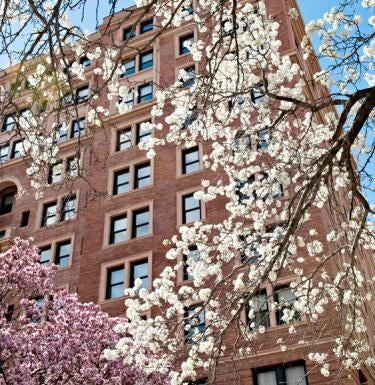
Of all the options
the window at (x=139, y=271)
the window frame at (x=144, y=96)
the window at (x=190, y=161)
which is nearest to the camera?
the window at (x=139, y=271)

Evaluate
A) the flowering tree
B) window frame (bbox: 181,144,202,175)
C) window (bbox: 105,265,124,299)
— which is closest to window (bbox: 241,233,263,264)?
the flowering tree

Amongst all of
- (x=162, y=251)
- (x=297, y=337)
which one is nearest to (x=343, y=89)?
(x=297, y=337)

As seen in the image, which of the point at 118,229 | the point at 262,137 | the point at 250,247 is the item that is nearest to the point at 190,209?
the point at 118,229

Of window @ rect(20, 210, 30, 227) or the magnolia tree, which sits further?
window @ rect(20, 210, 30, 227)

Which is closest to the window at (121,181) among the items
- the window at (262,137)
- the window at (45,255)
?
the window at (45,255)

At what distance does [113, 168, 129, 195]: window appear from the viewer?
29.9 meters

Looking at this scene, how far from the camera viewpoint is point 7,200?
1403 inches

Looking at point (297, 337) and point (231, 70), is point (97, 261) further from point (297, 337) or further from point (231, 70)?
point (231, 70)

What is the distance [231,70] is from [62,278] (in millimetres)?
20188

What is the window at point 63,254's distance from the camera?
29.0m

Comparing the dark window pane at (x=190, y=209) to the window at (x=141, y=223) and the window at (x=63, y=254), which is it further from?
the window at (x=63, y=254)

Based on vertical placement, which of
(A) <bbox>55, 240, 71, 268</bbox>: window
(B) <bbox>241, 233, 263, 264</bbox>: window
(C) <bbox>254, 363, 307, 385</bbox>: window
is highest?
(A) <bbox>55, 240, 71, 268</bbox>: window

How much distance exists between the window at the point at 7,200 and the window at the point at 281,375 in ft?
65.2

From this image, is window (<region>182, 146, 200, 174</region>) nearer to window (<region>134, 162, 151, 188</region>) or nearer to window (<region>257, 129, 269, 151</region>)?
window (<region>134, 162, 151, 188</region>)
